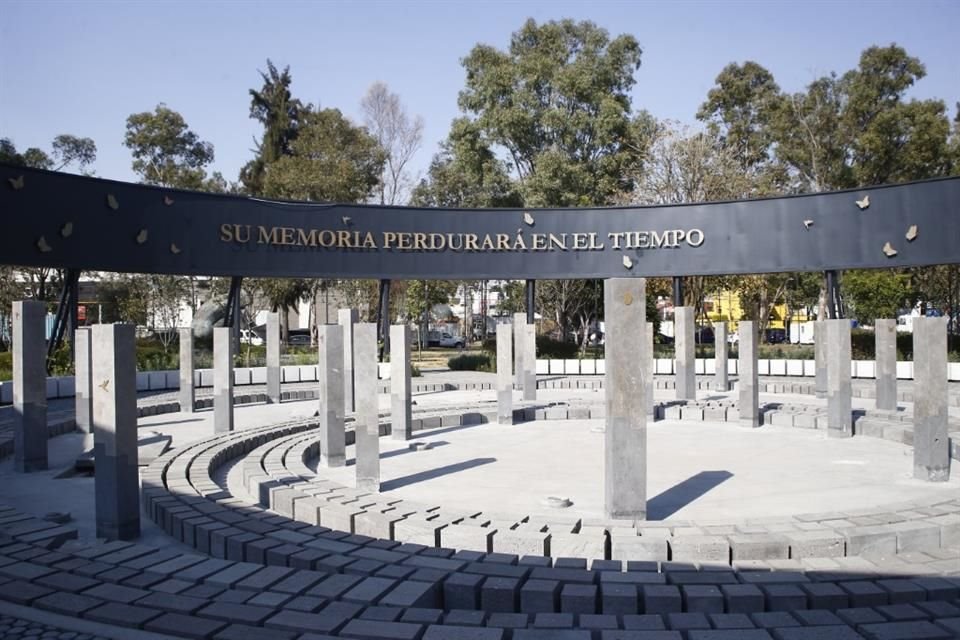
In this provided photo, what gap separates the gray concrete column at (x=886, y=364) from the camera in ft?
49.9

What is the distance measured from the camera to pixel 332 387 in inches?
434

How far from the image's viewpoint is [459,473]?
10.6 metres

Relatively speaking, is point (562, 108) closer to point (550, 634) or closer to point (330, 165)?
point (330, 165)

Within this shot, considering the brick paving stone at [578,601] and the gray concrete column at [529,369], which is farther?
the gray concrete column at [529,369]

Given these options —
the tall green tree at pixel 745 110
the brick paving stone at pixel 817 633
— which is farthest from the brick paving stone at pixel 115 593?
the tall green tree at pixel 745 110

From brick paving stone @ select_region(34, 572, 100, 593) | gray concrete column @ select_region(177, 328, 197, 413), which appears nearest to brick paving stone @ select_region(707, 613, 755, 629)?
brick paving stone @ select_region(34, 572, 100, 593)

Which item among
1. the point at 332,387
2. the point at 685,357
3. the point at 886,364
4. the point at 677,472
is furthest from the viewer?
the point at 685,357

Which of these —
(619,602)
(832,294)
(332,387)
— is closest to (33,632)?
(619,602)

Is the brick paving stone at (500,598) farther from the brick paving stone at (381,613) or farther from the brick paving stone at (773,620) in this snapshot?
the brick paving stone at (773,620)

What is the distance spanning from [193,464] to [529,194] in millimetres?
27358

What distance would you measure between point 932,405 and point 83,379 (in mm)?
13377

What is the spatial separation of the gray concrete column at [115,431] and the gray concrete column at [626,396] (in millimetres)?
4694

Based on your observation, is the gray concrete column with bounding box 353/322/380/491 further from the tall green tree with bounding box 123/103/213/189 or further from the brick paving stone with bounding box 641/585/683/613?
the tall green tree with bounding box 123/103/213/189

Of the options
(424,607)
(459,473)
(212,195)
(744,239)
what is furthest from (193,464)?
(744,239)
